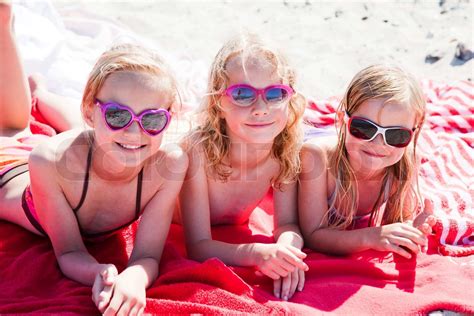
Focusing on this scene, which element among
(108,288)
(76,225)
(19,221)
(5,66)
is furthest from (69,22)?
(108,288)

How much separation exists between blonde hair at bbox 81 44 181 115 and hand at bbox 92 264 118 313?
25.0 inches

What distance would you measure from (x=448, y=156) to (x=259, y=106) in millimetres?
1506

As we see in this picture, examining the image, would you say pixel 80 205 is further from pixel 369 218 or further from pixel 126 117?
pixel 369 218

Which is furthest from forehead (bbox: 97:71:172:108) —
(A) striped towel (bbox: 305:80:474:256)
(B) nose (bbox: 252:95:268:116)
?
(A) striped towel (bbox: 305:80:474:256)

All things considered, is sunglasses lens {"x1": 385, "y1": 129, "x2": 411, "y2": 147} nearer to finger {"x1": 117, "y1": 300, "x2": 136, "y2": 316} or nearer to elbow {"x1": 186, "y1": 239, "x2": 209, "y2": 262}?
elbow {"x1": 186, "y1": 239, "x2": 209, "y2": 262}

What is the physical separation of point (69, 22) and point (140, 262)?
118 inches

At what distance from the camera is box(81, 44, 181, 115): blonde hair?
2.29m

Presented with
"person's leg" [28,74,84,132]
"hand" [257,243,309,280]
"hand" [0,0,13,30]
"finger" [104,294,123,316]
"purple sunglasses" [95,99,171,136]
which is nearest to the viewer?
"finger" [104,294,123,316]

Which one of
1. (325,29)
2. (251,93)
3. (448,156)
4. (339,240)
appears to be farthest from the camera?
(325,29)

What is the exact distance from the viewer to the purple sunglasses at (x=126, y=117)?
7.36 feet

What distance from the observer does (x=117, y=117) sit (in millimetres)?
2254

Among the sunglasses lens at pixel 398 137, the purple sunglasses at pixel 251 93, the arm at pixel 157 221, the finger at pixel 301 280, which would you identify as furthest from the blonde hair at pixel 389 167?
the arm at pixel 157 221

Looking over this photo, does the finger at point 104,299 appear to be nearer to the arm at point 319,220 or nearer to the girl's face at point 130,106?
the girl's face at point 130,106

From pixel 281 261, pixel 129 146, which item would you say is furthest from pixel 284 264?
pixel 129 146
